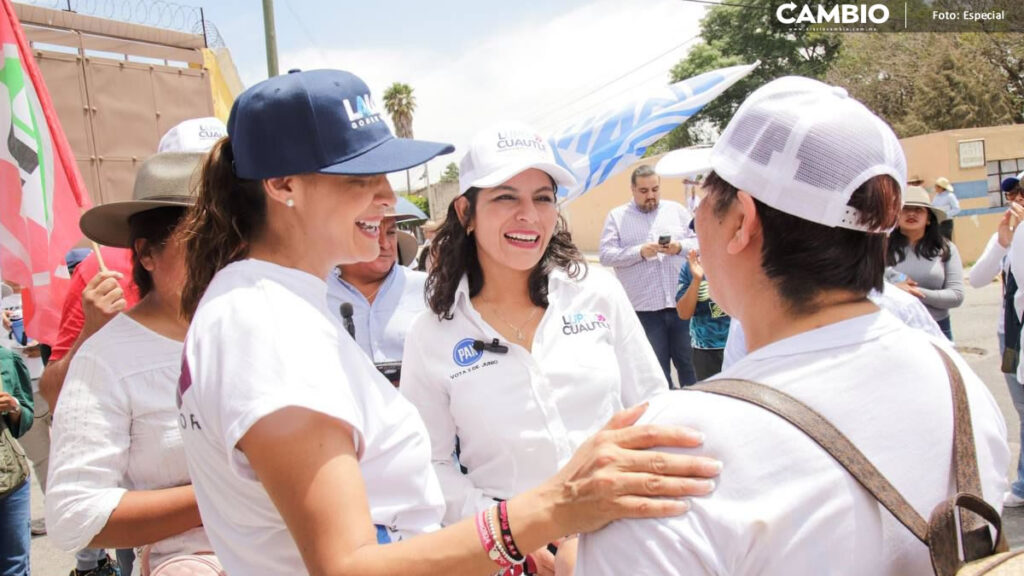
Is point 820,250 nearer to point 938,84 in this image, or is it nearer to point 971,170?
point 971,170

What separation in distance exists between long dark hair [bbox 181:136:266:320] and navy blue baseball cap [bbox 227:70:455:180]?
8 centimetres

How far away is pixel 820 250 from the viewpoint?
128 cm

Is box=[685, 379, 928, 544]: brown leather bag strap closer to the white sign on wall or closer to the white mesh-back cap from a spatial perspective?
the white mesh-back cap

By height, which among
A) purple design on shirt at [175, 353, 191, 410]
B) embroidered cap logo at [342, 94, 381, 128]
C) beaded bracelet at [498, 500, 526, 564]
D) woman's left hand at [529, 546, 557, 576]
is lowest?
woman's left hand at [529, 546, 557, 576]

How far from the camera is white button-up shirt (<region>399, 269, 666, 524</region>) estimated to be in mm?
2338

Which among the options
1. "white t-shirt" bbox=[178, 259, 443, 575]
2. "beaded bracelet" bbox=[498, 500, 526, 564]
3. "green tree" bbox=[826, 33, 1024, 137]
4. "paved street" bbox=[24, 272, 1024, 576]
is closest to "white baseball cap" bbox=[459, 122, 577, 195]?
"white t-shirt" bbox=[178, 259, 443, 575]

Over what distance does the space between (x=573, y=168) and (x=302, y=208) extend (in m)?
5.35

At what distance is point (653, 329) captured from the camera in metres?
6.53

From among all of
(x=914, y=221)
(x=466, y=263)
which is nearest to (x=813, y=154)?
(x=466, y=263)

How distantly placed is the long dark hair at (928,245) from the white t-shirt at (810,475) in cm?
443

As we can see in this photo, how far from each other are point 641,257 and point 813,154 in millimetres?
5326

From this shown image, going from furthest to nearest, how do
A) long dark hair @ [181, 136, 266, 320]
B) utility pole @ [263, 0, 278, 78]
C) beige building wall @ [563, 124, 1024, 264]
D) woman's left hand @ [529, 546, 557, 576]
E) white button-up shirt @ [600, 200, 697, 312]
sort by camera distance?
beige building wall @ [563, 124, 1024, 264] < utility pole @ [263, 0, 278, 78] < white button-up shirt @ [600, 200, 697, 312] < woman's left hand @ [529, 546, 557, 576] < long dark hair @ [181, 136, 266, 320]

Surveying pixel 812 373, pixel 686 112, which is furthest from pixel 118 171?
pixel 812 373

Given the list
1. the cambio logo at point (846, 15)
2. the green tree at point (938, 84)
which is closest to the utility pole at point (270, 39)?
the cambio logo at point (846, 15)
